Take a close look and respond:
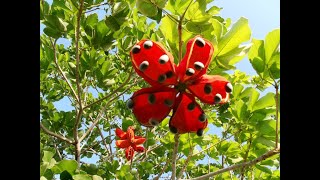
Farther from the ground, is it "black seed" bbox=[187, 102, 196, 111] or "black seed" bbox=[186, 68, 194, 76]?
"black seed" bbox=[186, 68, 194, 76]

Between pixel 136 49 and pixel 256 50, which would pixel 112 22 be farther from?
pixel 136 49

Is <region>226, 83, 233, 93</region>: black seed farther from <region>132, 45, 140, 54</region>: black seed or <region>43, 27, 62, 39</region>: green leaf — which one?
<region>43, 27, 62, 39</region>: green leaf

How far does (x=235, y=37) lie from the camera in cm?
173

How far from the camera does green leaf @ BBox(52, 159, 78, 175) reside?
1756mm

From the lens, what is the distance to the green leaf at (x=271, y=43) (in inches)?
67.6

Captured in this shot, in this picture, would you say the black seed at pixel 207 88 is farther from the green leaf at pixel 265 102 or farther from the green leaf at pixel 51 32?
the green leaf at pixel 51 32

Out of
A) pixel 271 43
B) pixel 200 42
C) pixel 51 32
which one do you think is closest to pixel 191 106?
pixel 200 42

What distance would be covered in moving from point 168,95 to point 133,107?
136mm

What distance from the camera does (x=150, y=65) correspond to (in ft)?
4.31

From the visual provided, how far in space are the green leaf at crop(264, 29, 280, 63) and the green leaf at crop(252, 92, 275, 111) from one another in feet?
1.31

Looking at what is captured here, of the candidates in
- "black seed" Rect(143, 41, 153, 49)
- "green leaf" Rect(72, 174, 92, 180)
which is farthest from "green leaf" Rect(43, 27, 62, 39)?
"black seed" Rect(143, 41, 153, 49)

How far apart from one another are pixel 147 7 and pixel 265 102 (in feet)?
3.14
